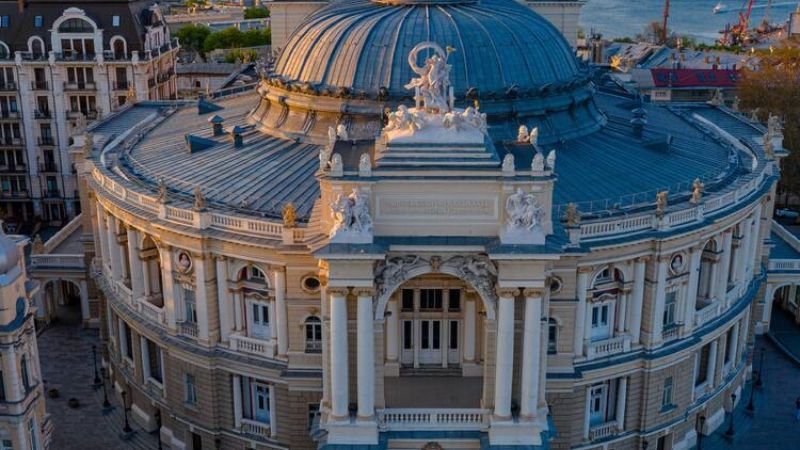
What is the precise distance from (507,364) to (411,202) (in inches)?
398

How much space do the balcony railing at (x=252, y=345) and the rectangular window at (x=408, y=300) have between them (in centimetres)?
857

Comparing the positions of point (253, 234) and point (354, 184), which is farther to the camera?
point (253, 234)

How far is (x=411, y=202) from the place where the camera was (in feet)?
170

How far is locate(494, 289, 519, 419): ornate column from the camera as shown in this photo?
171 ft

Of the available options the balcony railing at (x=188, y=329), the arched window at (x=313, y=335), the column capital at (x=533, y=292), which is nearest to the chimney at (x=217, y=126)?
the balcony railing at (x=188, y=329)

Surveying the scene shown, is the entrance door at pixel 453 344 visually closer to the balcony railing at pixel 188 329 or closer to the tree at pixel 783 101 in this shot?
the balcony railing at pixel 188 329

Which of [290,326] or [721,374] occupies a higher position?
[290,326]

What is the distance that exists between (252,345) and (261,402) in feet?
15.3

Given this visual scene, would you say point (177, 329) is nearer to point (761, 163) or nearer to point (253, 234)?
point (253, 234)

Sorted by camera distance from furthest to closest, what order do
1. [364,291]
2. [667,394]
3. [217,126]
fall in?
[217,126] < [667,394] < [364,291]

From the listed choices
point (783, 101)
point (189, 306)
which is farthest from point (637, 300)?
point (783, 101)

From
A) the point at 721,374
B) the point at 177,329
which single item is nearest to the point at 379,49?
the point at 177,329

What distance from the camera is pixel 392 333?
61156mm

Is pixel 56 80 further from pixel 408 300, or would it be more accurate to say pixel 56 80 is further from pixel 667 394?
pixel 667 394
